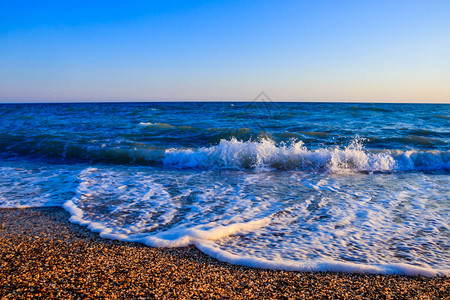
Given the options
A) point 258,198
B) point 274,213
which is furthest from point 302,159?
point 274,213

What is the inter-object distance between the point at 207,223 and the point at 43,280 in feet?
6.73

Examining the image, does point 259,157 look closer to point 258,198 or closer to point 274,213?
point 258,198

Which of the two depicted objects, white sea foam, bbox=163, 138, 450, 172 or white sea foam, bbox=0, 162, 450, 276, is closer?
white sea foam, bbox=0, 162, 450, 276

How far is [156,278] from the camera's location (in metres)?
2.70

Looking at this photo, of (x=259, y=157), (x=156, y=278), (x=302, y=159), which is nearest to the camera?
(x=156, y=278)

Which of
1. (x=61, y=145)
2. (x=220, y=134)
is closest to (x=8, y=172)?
(x=61, y=145)

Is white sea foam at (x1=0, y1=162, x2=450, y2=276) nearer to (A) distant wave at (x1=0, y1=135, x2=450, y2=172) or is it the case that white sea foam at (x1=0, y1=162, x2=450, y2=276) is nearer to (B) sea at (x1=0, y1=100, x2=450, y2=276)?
(B) sea at (x1=0, y1=100, x2=450, y2=276)

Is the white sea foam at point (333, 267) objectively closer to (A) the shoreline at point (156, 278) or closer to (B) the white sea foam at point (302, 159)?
(A) the shoreline at point (156, 278)

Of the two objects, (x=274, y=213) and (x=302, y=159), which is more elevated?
(x=302, y=159)

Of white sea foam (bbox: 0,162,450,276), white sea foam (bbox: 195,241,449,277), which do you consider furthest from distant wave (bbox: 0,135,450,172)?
white sea foam (bbox: 195,241,449,277)

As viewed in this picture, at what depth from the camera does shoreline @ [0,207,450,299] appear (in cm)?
247

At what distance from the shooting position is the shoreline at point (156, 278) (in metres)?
2.47

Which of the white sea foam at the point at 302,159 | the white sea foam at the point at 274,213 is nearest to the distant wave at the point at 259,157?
the white sea foam at the point at 302,159

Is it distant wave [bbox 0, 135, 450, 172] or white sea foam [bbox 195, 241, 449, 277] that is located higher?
distant wave [bbox 0, 135, 450, 172]
